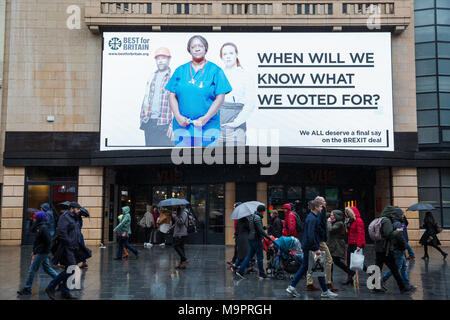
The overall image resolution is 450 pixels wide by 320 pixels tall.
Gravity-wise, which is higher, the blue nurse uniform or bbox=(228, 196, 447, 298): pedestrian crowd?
the blue nurse uniform

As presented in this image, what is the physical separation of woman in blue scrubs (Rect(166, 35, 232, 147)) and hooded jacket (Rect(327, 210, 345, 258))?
917 centimetres

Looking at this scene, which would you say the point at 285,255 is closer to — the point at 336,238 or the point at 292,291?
the point at 336,238

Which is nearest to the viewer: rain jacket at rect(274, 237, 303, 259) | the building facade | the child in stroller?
the child in stroller

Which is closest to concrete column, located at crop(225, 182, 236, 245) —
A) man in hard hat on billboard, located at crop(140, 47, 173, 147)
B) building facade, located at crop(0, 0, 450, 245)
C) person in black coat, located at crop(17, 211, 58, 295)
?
building facade, located at crop(0, 0, 450, 245)

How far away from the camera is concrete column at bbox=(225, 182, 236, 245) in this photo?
18.7m

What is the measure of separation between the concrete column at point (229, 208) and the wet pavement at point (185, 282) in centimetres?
461

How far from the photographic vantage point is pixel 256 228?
32.7 ft

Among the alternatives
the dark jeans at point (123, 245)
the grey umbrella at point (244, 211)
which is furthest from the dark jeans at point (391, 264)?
the dark jeans at point (123, 245)

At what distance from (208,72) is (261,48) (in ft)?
8.48

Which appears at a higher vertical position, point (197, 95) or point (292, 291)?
point (197, 95)

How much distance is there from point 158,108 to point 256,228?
32.2ft

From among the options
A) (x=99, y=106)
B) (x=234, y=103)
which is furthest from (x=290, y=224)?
(x=99, y=106)

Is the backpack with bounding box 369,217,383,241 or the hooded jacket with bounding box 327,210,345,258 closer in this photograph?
the backpack with bounding box 369,217,383,241

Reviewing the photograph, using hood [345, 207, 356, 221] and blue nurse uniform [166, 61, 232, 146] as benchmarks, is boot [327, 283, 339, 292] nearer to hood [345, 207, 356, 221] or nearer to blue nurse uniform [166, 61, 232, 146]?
hood [345, 207, 356, 221]
